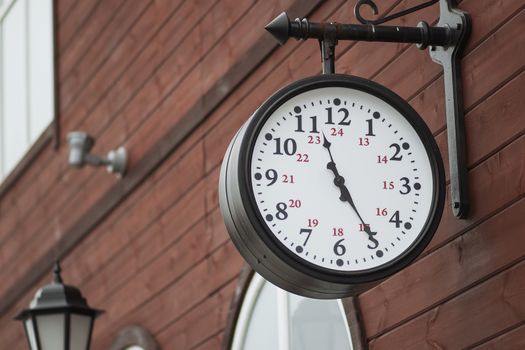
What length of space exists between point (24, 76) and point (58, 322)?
458cm

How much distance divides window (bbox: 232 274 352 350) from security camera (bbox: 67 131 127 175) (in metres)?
1.94

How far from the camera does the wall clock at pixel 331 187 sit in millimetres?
4074

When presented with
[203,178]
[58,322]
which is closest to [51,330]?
[58,322]

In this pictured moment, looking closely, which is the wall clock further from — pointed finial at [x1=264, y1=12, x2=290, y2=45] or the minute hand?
pointed finial at [x1=264, y1=12, x2=290, y2=45]

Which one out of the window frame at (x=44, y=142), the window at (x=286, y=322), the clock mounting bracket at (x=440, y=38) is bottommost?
the window at (x=286, y=322)

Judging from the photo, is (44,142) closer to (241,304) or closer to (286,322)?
(241,304)

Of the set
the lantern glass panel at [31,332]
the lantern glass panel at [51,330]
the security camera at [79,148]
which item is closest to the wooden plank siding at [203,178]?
the security camera at [79,148]

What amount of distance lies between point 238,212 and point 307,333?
5.75 feet

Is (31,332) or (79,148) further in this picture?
(79,148)

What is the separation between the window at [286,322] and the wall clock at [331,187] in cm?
132

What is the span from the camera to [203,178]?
22.8 ft

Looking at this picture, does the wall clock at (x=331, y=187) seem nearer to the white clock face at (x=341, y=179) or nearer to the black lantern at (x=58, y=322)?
the white clock face at (x=341, y=179)

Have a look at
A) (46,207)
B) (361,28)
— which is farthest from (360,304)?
Answer: (46,207)

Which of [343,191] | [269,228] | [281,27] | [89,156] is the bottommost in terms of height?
Result: [269,228]
